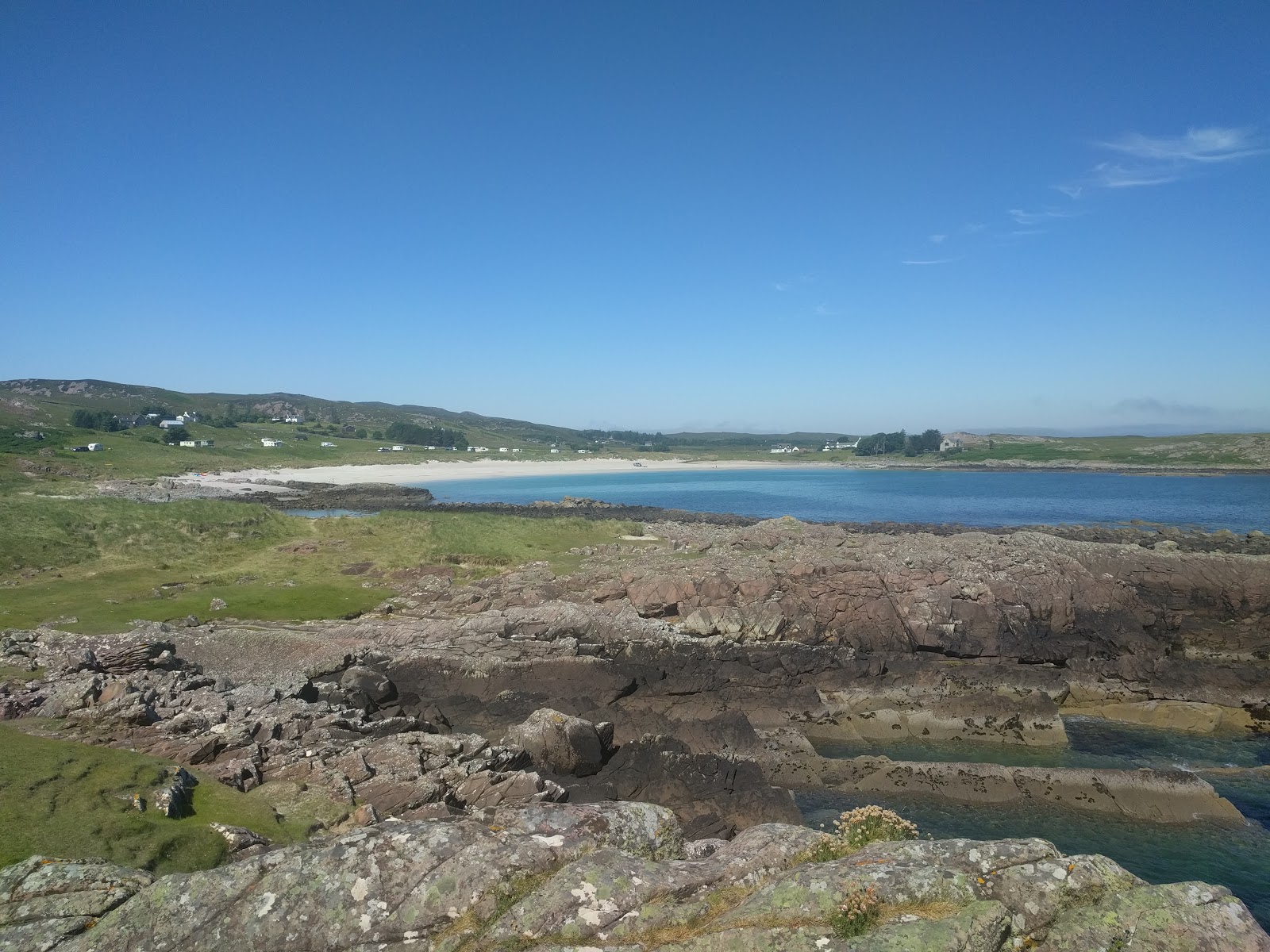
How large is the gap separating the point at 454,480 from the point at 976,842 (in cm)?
13283

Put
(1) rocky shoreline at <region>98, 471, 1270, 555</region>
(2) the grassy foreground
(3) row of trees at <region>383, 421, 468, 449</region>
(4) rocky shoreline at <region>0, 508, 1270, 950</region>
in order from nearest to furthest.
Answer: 1. (4) rocky shoreline at <region>0, 508, 1270, 950</region>
2. (2) the grassy foreground
3. (1) rocky shoreline at <region>98, 471, 1270, 555</region>
4. (3) row of trees at <region>383, 421, 468, 449</region>

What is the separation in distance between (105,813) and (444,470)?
137222 mm

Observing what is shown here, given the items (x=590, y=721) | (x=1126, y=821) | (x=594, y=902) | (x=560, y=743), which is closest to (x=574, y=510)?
(x=590, y=721)

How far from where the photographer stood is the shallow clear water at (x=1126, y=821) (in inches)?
581

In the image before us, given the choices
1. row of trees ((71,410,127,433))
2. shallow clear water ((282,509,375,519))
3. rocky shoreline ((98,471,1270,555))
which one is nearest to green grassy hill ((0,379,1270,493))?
row of trees ((71,410,127,433))

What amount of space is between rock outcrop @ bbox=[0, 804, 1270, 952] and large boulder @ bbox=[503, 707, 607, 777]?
906cm

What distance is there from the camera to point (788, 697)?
75.4ft

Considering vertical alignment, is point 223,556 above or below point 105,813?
below

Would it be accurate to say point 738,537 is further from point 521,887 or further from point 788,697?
point 521,887

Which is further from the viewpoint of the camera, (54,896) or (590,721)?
(590,721)

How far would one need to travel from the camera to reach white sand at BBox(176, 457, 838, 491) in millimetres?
108562

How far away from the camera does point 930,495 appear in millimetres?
103938

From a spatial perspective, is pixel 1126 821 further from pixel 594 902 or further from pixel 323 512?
pixel 323 512

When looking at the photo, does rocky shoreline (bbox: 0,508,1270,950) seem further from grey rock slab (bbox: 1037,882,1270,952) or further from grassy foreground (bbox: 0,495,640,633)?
grassy foreground (bbox: 0,495,640,633)
